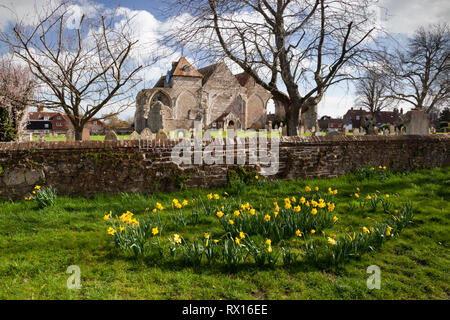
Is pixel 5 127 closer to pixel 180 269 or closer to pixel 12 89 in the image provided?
pixel 12 89

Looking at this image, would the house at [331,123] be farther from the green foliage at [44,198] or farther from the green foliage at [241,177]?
the green foliage at [44,198]

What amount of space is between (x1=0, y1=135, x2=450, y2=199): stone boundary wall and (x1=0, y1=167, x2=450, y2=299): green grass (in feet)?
2.57

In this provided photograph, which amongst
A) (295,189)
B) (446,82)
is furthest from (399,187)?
(446,82)

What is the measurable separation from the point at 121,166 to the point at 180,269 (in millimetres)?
3385

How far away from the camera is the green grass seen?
Result: 9.02 feet

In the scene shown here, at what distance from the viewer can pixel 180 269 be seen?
318 centimetres

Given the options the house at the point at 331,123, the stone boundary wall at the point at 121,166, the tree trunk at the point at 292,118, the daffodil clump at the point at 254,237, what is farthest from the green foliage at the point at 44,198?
the house at the point at 331,123

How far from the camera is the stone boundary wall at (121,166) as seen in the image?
5582mm

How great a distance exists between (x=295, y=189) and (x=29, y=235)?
4922 millimetres

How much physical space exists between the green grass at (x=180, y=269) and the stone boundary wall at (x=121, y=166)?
0.78m

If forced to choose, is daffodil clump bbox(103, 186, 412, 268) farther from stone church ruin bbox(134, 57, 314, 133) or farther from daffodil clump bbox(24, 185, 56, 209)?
stone church ruin bbox(134, 57, 314, 133)

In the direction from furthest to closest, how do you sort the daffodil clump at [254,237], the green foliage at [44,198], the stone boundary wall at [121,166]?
1. the stone boundary wall at [121,166]
2. the green foliage at [44,198]
3. the daffodil clump at [254,237]

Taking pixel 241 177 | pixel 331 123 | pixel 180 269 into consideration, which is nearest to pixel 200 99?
pixel 241 177
